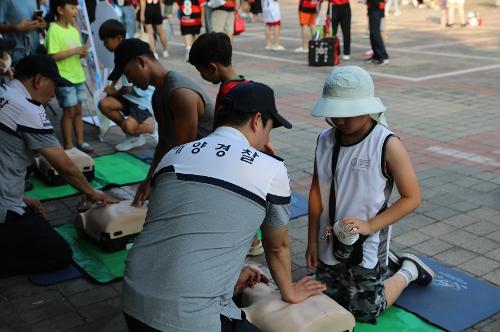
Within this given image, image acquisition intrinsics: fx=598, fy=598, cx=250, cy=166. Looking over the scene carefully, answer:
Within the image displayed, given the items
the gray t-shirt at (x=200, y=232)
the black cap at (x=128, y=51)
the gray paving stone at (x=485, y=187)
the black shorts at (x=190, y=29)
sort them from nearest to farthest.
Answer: the gray t-shirt at (x=200, y=232)
the black cap at (x=128, y=51)
the gray paving stone at (x=485, y=187)
the black shorts at (x=190, y=29)

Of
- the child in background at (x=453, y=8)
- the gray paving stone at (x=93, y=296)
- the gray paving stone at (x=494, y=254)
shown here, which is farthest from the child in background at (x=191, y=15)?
the gray paving stone at (x=494, y=254)

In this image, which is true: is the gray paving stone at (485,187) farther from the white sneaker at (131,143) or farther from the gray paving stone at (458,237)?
the white sneaker at (131,143)

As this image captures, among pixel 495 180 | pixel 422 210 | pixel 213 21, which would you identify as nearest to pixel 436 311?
pixel 422 210

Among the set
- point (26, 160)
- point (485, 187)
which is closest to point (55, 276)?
point (26, 160)

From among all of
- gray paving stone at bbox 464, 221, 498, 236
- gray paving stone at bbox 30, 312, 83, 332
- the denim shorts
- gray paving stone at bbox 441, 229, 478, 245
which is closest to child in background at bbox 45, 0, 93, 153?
the denim shorts

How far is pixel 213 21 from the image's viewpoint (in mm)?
12625

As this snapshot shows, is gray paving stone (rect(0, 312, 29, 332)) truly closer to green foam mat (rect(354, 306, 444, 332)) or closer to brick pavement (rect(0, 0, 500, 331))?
brick pavement (rect(0, 0, 500, 331))

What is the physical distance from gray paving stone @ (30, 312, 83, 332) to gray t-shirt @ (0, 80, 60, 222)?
93 centimetres

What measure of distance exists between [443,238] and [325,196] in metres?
1.56

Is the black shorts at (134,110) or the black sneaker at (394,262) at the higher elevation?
the black shorts at (134,110)

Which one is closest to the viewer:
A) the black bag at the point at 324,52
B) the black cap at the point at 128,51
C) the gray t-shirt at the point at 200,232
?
the gray t-shirt at the point at 200,232

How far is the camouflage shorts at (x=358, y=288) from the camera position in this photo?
10.6 ft

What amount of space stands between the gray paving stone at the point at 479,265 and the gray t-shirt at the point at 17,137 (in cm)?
291

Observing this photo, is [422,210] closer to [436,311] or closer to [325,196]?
[436,311]
